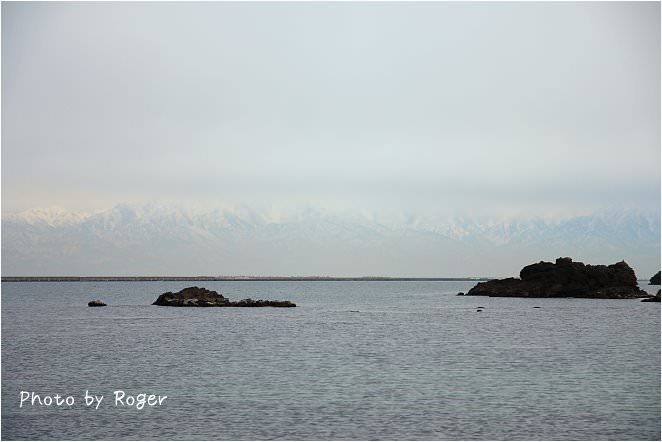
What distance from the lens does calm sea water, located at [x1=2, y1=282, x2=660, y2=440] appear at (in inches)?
1286

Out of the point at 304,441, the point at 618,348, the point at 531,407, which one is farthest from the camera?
the point at 618,348

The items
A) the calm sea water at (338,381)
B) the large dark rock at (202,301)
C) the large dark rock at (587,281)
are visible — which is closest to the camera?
the calm sea water at (338,381)

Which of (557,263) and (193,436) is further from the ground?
(557,263)

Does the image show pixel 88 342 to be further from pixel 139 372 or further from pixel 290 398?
pixel 290 398

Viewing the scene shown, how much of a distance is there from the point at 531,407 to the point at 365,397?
8885 millimetres

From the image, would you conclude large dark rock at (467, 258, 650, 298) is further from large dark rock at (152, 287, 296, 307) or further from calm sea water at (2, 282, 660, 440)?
calm sea water at (2, 282, 660, 440)

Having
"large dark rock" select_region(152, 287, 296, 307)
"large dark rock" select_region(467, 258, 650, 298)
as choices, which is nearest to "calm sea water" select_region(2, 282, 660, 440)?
"large dark rock" select_region(152, 287, 296, 307)

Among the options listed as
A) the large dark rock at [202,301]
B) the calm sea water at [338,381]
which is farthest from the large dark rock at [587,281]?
the calm sea water at [338,381]

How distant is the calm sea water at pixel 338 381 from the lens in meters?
32.7

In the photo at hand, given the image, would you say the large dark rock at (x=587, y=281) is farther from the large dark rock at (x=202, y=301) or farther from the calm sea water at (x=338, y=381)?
the calm sea water at (x=338, y=381)

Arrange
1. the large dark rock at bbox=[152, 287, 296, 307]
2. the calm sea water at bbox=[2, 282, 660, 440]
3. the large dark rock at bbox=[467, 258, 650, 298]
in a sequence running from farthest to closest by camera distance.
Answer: the large dark rock at bbox=[467, 258, 650, 298], the large dark rock at bbox=[152, 287, 296, 307], the calm sea water at bbox=[2, 282, 660, 440]

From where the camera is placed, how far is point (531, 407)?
123 ft

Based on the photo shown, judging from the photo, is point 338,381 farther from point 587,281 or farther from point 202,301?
point 587,281

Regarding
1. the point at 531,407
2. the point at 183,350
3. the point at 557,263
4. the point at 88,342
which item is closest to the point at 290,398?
the point at 531,407
